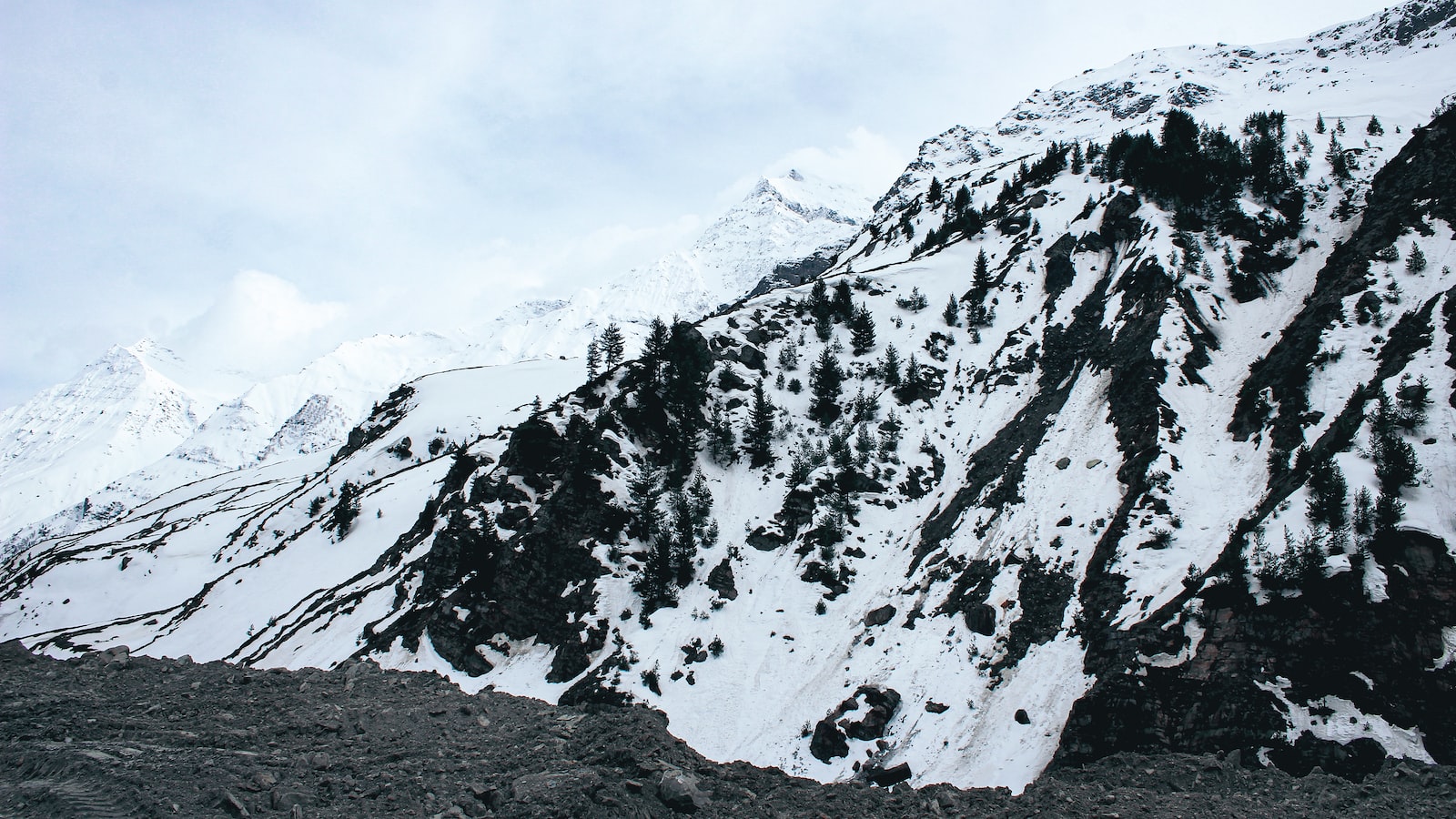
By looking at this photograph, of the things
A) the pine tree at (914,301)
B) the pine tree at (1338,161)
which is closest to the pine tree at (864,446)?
the pine tree at (914,301)

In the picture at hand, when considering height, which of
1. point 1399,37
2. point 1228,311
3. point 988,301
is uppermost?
point 1399,37

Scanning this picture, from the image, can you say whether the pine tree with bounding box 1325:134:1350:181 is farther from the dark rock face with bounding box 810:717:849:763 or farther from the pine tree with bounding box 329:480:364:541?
the pine tree with bounding box 329:480:364:541

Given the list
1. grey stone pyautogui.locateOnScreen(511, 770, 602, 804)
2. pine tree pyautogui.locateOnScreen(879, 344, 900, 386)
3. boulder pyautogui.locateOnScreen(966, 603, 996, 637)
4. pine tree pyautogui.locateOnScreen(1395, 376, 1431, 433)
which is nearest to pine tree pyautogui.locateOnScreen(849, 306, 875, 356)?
pine tree pyautogui.locateOnScreen(879, 344, 900, 386)

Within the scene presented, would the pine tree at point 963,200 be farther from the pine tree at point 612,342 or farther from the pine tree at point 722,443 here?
the pine tree at point 722,443

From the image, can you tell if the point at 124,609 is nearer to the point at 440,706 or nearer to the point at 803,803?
the point at 440,706

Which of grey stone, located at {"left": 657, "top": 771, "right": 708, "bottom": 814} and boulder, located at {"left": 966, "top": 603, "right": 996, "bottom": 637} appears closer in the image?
grey stone, located at {"left": 657, "top": 771, "right": 708, "bottom": 814}

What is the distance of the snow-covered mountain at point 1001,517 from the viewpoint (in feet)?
58.0

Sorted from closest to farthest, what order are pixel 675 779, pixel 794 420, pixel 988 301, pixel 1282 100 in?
pixel 675 779, pixel 794 420, pixel 988 301, pixel 1282 100

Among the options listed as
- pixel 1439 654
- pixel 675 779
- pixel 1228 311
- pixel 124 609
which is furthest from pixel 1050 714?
pixel 124 609

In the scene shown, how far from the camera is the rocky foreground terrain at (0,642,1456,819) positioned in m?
8.91

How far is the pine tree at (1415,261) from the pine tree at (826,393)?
93.8 feet

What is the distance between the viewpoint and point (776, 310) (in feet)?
176

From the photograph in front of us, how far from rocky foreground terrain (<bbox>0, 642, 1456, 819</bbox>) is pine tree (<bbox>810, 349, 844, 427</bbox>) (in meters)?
28.7

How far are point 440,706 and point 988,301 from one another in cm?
4786
